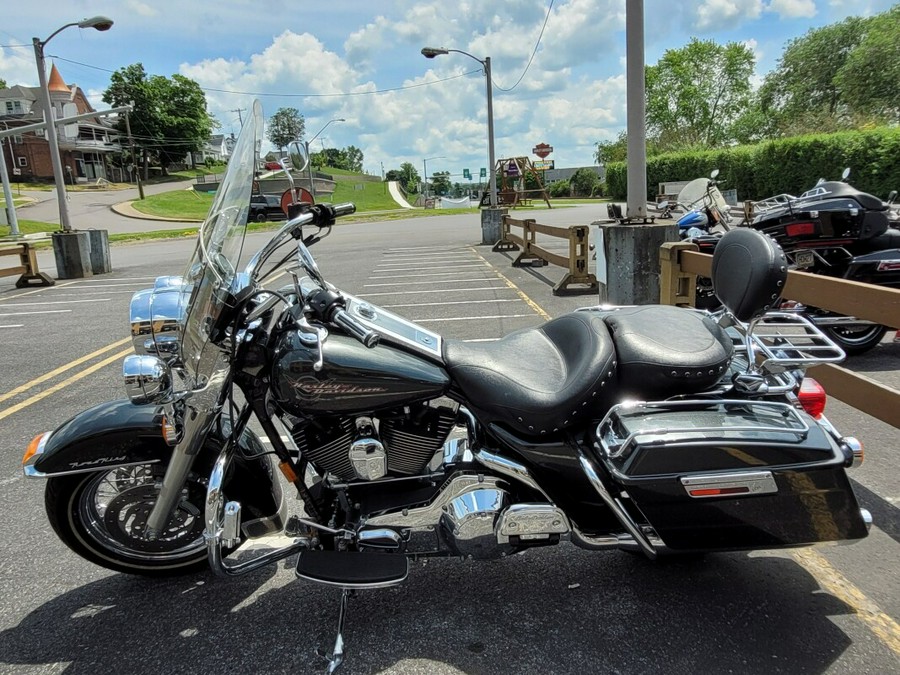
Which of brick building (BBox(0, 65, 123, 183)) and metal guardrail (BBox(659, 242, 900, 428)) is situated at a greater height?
brick building (BBox(0, 65, 123, 183))

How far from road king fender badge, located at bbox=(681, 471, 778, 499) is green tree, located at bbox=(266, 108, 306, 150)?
5.96 feet

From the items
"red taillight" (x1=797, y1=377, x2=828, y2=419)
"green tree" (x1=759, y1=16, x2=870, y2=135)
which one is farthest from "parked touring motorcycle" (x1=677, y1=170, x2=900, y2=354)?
"green tree" (x1=759, y1=16, x2=870, y2=135)

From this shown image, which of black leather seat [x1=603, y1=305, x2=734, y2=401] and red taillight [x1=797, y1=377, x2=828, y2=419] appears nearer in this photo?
black leather seat [x1=603, y1=305, x2=734, y2=401]

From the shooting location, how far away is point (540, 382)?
87.4 inches

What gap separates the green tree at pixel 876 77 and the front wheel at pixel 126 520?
4724cm

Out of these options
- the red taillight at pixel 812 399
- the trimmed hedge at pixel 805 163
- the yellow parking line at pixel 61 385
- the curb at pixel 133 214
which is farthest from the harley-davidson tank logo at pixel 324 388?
the curb at pixel 133 214

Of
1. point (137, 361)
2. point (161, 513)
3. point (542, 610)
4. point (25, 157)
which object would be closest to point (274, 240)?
point (137, 361)

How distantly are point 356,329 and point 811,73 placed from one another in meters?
65.7

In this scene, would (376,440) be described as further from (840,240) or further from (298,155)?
(840,240)

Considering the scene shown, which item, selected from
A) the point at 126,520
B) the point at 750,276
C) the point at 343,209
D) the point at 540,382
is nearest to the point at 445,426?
the point at 540,382

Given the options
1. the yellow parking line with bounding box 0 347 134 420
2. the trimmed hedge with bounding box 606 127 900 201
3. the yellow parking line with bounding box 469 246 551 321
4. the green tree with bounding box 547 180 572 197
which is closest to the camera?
the yellow parking line with bounding box 0 347 134 420

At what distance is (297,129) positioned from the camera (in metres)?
2.57

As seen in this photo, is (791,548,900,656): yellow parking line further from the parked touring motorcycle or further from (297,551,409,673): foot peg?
the parked touring motorcycle

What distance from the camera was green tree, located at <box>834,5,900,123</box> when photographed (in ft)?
130
